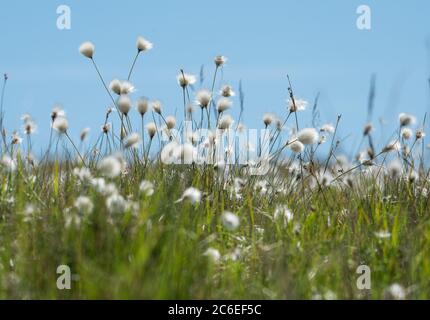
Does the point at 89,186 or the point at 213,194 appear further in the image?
the point at 213,194

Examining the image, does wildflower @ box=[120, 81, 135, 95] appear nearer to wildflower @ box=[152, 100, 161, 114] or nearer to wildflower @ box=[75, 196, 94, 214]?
wildflower @ box=[152, 100, 161, 114]

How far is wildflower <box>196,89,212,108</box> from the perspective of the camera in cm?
494

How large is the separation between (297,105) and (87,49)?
145 cm

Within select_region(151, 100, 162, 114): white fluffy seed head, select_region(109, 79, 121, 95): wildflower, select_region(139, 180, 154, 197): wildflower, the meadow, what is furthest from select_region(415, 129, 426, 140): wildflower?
select_region(139, 180, 154, 197): wildflower

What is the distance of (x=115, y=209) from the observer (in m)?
3.27

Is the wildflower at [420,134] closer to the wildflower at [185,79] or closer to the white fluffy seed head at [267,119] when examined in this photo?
the white fluffy seed head at [267,119]

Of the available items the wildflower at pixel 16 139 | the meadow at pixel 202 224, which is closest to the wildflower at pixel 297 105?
the meadow at pixel 202 224

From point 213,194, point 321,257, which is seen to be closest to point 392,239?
point 321,257

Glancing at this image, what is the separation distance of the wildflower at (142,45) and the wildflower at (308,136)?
1193mm

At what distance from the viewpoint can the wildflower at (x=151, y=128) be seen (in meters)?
4.81

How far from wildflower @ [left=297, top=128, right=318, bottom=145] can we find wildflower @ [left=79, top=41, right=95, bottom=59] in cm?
143

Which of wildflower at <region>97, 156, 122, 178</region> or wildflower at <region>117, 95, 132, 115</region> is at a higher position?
wildflower at <region>117, 95, 132, 115</region>

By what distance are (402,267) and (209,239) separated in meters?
0.92
